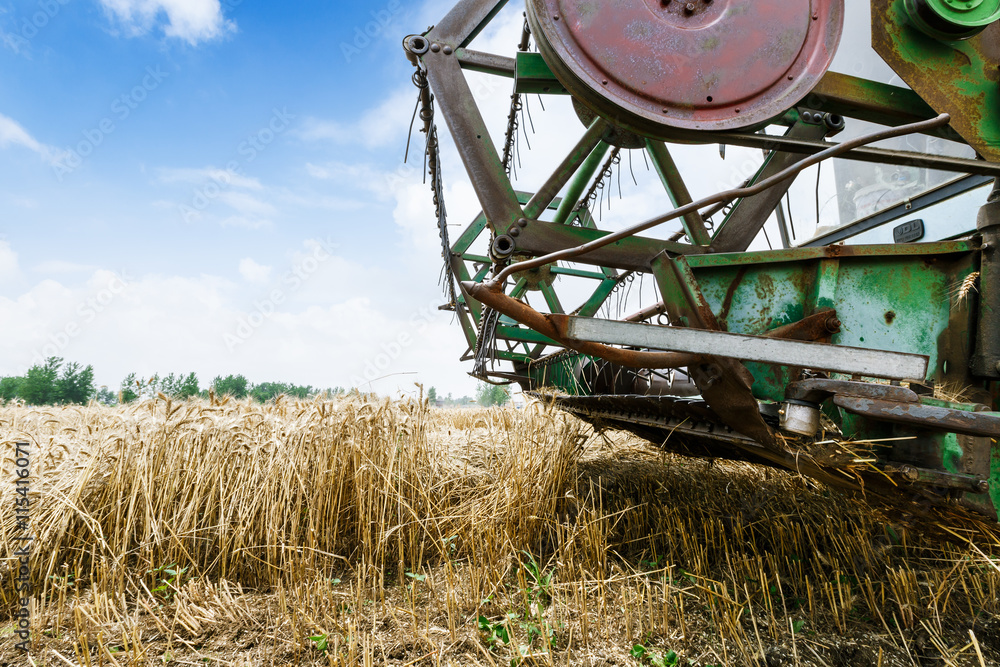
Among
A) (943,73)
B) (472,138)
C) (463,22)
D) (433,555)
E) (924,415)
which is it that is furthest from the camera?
(433,555)

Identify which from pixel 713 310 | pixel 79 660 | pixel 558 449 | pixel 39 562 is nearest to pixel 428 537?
pixel 558 449

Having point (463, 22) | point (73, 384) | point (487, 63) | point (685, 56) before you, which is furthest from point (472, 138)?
point (73, 384)

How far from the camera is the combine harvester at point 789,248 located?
1.66 m

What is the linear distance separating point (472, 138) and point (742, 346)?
1.51 m

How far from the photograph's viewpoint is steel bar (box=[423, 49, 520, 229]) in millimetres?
2469

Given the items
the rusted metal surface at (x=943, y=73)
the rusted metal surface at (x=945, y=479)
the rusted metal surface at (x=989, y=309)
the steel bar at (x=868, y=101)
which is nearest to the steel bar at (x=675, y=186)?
the steel bar at (x=868, y=101)

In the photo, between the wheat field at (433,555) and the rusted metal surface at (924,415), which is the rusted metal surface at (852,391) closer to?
the rusted metal surface at (924,415)

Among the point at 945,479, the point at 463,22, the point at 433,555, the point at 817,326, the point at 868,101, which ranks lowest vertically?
the point at 433,555

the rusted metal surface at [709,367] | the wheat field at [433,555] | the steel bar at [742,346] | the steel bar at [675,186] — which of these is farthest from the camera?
the steel bar at [675,186]

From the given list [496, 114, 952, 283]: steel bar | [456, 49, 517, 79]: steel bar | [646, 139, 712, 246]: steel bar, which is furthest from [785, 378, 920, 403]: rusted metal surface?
[456, 49, 517, 79]: steel bar

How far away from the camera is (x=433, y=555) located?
3199 mm

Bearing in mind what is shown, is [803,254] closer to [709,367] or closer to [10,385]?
[709,367]

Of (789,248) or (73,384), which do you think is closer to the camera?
(789,248)

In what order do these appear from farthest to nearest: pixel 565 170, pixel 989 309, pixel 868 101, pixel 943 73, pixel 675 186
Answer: pixel 675 186, pixel 565 170, pixel 868 101, pixel 943 73, pixel 989 309
